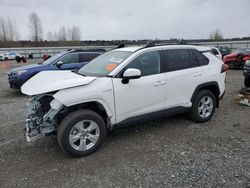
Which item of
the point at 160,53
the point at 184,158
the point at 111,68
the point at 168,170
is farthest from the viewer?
the point at 160,53

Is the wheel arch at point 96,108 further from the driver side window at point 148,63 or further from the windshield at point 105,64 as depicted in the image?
the driver side window at point 148,63

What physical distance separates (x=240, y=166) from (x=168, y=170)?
3.57 ft

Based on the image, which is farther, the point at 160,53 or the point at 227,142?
the point at 160,53

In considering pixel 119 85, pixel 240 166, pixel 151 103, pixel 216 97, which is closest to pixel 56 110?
pixel 119 85

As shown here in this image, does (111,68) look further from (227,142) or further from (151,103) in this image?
(227,142)

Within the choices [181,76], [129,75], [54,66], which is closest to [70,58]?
[54,66]

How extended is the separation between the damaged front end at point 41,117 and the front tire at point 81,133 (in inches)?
7.3

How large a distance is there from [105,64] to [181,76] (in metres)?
1.58

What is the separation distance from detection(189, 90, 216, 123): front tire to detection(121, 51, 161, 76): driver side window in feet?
4.25

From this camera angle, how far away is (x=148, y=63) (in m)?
3.82

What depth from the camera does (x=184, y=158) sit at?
321 centimetres

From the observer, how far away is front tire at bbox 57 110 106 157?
307 centimetres

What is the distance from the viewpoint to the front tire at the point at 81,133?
3.07 meters

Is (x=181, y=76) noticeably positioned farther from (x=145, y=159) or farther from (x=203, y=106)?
(x=145, y=159)
